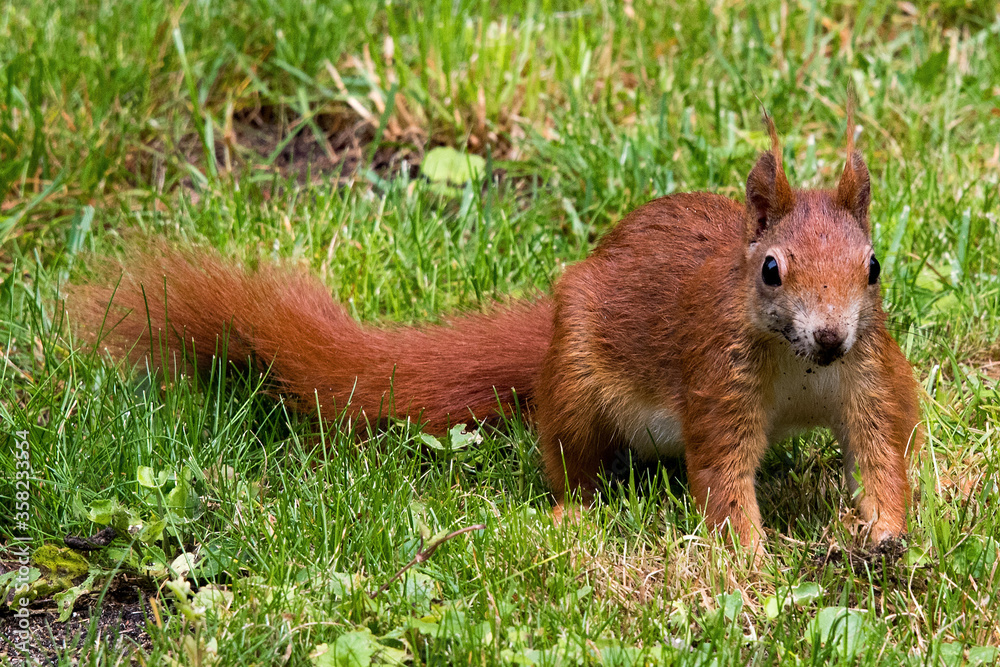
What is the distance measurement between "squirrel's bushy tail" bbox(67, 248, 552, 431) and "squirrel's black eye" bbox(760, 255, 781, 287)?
80 cm

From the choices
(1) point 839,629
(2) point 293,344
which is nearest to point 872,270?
(1) point 839,629

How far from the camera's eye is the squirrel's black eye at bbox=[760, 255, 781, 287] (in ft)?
6.65

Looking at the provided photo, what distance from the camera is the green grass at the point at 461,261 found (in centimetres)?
209

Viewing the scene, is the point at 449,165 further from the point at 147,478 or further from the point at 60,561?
the point at 60,561

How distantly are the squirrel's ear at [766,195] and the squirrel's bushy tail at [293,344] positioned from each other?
74 centimetres

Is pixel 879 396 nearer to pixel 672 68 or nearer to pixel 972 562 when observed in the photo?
pixel 972 562

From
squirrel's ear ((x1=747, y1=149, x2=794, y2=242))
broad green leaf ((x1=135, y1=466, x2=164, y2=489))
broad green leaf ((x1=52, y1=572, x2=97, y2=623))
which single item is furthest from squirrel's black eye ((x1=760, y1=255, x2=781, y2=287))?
broad green leaf ((x1=52, y1=572, x2=97, y2=623))

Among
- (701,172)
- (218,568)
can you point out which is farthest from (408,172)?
(218,568)

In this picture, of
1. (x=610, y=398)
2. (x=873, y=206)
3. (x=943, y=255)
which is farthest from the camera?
(x=873, y=206)

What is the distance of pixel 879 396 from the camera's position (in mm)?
2213

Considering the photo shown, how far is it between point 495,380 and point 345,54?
1.98 metres

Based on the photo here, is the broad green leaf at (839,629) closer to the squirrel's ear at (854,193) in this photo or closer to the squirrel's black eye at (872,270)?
the squirrel's black eye at (872,270)

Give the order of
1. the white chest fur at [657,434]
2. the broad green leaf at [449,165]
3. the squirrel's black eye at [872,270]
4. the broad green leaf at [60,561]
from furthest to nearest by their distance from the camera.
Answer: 1. the broad green leaf at [449,165]
2. the white chest fur at [657,434]
3. the broad green leaf at [60,561]
4. the squirrel's black eye at [872,270]

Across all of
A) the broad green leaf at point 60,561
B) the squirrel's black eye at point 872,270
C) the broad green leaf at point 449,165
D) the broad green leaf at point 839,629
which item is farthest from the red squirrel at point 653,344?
the broad green leaf at point 449,165
